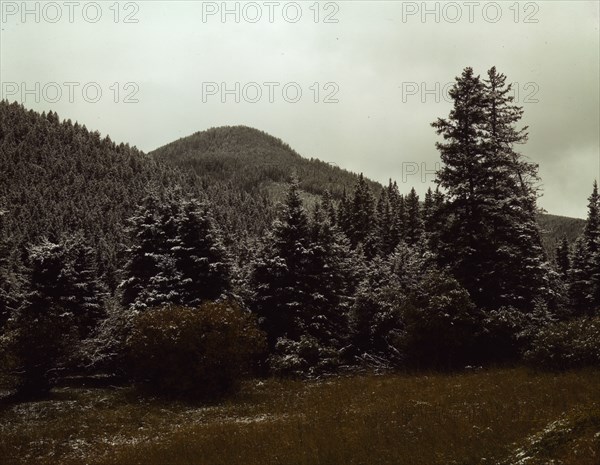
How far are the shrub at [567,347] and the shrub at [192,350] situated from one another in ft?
38.7

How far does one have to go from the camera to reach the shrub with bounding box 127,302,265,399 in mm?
20906

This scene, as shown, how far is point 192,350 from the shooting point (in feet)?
69.0

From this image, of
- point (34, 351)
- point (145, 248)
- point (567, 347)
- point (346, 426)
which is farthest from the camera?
point (145, 248)

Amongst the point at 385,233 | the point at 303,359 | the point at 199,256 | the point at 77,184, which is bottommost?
the point at 303,359

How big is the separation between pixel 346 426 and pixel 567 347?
974cm

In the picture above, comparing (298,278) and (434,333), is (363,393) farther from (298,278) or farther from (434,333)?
(298,278)

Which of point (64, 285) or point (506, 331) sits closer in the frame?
point (506, 331)

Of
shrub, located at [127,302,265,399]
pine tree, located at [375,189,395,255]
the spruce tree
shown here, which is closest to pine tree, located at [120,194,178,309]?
shrub, located at [127,302,265,399]

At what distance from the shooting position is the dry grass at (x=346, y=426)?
9766mm

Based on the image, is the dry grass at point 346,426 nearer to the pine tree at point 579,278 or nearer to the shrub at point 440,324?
the shrub at point 440,324

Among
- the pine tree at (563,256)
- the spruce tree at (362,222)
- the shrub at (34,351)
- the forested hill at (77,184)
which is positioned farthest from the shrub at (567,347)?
the forested hill at (77,184)

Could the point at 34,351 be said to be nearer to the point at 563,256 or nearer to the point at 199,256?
the point at 199,256

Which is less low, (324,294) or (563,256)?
(563,256)

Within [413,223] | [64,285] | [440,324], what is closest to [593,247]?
[413,223]
